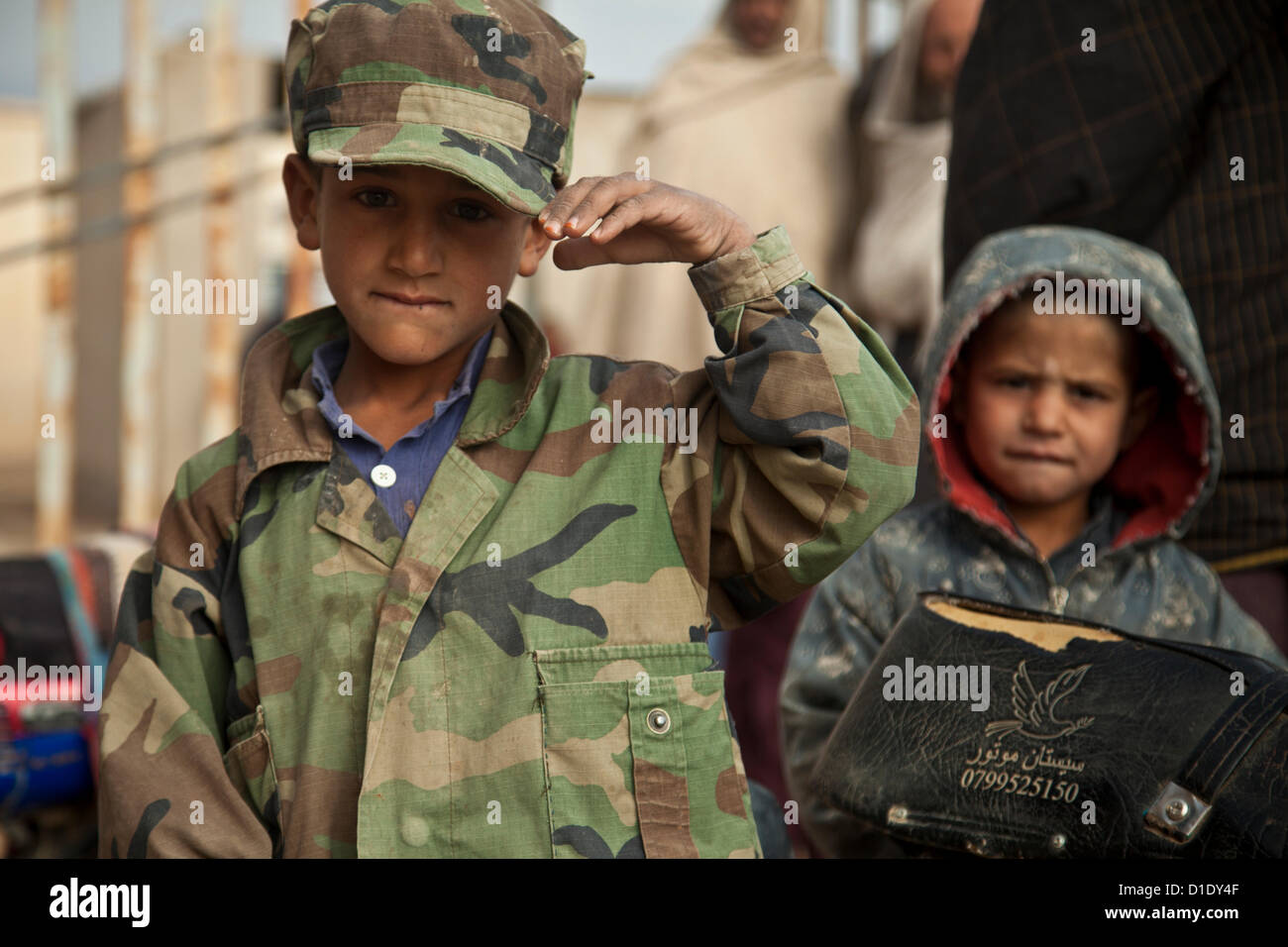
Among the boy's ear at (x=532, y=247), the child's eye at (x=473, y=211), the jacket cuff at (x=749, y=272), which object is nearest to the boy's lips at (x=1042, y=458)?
the jacket cuff at (x=749, y=272)

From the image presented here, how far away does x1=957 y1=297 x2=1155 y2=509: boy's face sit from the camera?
88.5 inches

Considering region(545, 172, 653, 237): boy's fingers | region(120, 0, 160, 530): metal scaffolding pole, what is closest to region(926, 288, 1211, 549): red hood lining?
region(545, 172, 653, 237): boy's fingers

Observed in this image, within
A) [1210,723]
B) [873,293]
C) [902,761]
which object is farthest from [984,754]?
[873,293]

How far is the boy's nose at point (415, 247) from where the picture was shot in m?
1.58

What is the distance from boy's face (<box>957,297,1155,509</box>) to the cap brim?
1006mm

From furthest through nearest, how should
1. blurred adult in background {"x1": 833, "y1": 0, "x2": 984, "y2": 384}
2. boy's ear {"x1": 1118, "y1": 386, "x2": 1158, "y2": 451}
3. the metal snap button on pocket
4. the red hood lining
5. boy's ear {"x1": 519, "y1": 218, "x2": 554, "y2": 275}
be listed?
blurred adult in background {"x1": 833, "y1": 0, "x2": 984, "y2": 384} < boy's ear {"x1": 1118, "y1": 386, "x2": 1158, "y2": 451} < the red hood lining < boy's ear {"x1": 519, "y1": 218, "x2": 554, "y2": 275} < the metal snap button on pocket

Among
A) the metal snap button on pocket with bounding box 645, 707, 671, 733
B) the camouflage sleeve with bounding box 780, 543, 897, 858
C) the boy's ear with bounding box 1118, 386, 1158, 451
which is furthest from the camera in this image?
the boy's ear with bounding box 1118, 386, 1158, 451

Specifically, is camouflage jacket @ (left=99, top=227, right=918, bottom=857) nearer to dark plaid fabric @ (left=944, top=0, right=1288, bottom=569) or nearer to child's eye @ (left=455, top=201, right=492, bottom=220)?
child's eye @ (left=455, top=201, right=492, bottom=220)

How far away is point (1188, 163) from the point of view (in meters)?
2.66

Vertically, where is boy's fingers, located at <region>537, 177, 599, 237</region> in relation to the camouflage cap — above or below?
below

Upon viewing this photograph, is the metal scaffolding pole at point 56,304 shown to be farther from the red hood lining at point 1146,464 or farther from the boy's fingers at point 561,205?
the boy's fingers at point 561,205

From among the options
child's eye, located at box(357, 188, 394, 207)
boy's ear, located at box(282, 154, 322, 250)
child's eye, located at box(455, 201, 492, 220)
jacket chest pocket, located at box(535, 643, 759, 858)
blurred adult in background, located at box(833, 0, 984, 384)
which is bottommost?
jacket chest pocket, located at box(535, 643, 759, 858)
